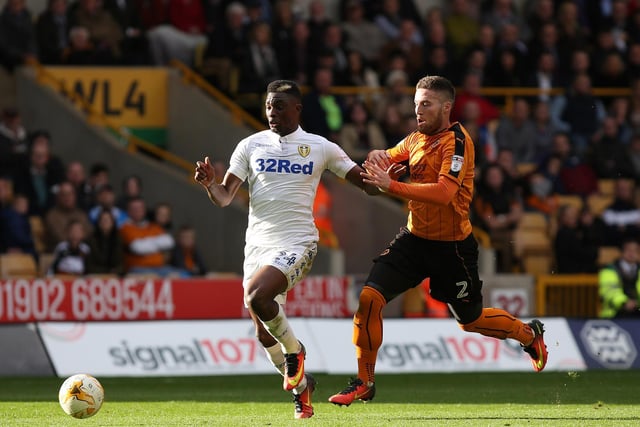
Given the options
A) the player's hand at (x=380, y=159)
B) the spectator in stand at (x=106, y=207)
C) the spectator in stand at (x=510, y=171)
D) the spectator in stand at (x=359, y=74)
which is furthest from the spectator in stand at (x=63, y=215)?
the player's hand at (x=380, y=159)

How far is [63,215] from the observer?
18.0 m

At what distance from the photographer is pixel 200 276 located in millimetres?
18094

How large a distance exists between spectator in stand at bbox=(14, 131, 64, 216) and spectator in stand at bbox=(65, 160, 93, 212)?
0.58ft

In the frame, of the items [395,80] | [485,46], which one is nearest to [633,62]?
[485,46]

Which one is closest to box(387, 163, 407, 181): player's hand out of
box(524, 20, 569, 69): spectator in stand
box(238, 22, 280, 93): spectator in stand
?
box(238, 22, 280, 93): spectator in stand

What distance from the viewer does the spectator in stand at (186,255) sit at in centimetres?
1825

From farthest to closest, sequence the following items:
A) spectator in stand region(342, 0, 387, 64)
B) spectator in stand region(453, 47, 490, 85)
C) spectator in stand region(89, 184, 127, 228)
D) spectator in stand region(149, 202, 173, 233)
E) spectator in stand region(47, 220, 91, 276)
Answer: spectator in stand region(342, 0, 387, 64), spectator in stand region(453, 47, 490, 85), spectator in stand region(149, 202, 173, 233), spectator in stand region(89, 184, 127, 228), spectator in stand region(47, 220, 91, 276)

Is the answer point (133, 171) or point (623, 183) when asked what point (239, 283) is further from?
point (623, 183)

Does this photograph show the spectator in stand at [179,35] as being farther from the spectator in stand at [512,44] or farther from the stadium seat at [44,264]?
the spectator in stand at [512,44]

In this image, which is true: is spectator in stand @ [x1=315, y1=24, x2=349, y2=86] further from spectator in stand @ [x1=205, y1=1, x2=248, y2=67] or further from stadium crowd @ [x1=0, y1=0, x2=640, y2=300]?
spectator in stand @ [x1=205, y1=1, x2=248, y2=67]

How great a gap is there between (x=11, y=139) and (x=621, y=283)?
818 centimetres

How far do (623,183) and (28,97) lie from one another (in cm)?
867

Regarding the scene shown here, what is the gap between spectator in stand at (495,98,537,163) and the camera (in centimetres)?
2133

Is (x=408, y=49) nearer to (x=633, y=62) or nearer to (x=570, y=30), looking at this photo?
(x=570, y=30)
